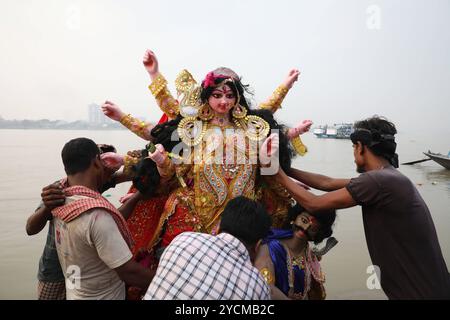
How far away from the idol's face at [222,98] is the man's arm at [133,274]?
53.2 inches

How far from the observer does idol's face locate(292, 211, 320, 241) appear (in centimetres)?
236

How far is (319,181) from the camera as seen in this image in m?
2.71

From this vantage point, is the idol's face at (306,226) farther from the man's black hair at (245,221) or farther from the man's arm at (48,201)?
the man's arm at (48,201)

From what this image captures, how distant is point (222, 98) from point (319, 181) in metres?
1.00

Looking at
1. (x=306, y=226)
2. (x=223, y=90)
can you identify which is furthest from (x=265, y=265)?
(x=223, y=90)

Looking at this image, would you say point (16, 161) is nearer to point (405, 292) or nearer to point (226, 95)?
point (226, 95)

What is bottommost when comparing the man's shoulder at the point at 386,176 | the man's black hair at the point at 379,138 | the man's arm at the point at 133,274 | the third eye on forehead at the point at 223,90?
the man's arm at the point at 133,274

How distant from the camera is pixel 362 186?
6.76 feet

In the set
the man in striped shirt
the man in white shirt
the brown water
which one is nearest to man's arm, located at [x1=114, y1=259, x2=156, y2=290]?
the man in white shirt

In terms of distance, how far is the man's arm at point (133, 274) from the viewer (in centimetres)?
186

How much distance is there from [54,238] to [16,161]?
1943 cm

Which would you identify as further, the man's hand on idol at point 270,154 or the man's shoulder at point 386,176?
the man's hand on idol at point 270,154

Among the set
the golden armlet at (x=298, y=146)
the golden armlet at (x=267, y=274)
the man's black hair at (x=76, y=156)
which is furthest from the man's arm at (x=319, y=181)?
the man's black hair at (x=76, y=156)

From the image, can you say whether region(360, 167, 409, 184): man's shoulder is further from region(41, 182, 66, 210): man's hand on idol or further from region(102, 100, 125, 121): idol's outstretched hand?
region(102, 100, 125, 121): idol's outstretched hand
